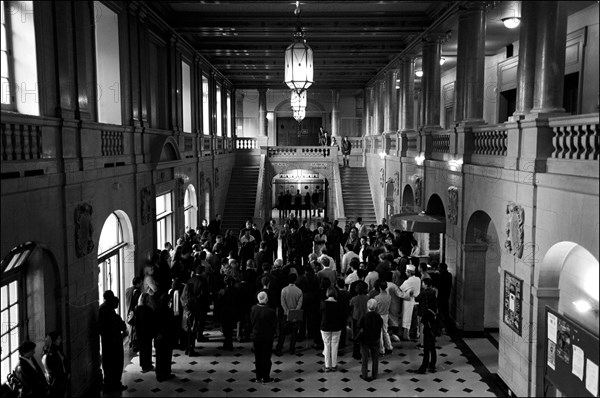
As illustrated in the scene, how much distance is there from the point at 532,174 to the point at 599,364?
3163 millimetres

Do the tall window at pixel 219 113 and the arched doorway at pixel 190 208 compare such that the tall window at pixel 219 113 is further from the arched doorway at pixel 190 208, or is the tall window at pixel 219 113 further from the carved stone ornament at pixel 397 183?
the carved stone ornament at pixel 397 183

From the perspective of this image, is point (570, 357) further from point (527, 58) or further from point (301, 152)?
point (301, 152)

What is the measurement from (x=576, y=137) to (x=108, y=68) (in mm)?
9374

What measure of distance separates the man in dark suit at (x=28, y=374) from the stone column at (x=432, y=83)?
41.5ft

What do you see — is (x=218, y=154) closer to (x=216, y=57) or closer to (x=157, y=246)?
(x=216, y=57)

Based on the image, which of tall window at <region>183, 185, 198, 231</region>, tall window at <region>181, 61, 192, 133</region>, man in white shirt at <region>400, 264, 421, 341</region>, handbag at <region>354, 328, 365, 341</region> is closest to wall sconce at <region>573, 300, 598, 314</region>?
man in white shirt at <region>400, 264, 421, 341</region>

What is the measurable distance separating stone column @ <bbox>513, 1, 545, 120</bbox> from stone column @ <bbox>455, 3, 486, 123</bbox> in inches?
119

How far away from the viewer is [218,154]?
80.2ft

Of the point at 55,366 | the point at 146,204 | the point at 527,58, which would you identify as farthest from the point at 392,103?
the point at 55,366

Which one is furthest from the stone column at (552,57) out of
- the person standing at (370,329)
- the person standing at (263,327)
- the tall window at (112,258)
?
the tall window at (112,258)

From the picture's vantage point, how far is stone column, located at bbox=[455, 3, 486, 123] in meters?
12.6

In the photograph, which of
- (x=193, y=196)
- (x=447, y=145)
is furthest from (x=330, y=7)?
(x=193, y=196)

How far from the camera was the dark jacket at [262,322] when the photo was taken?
9.42m

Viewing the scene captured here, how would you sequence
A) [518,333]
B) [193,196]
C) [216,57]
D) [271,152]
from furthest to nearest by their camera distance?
[271,152] → [216,57] → [193,196] → [518,333]
